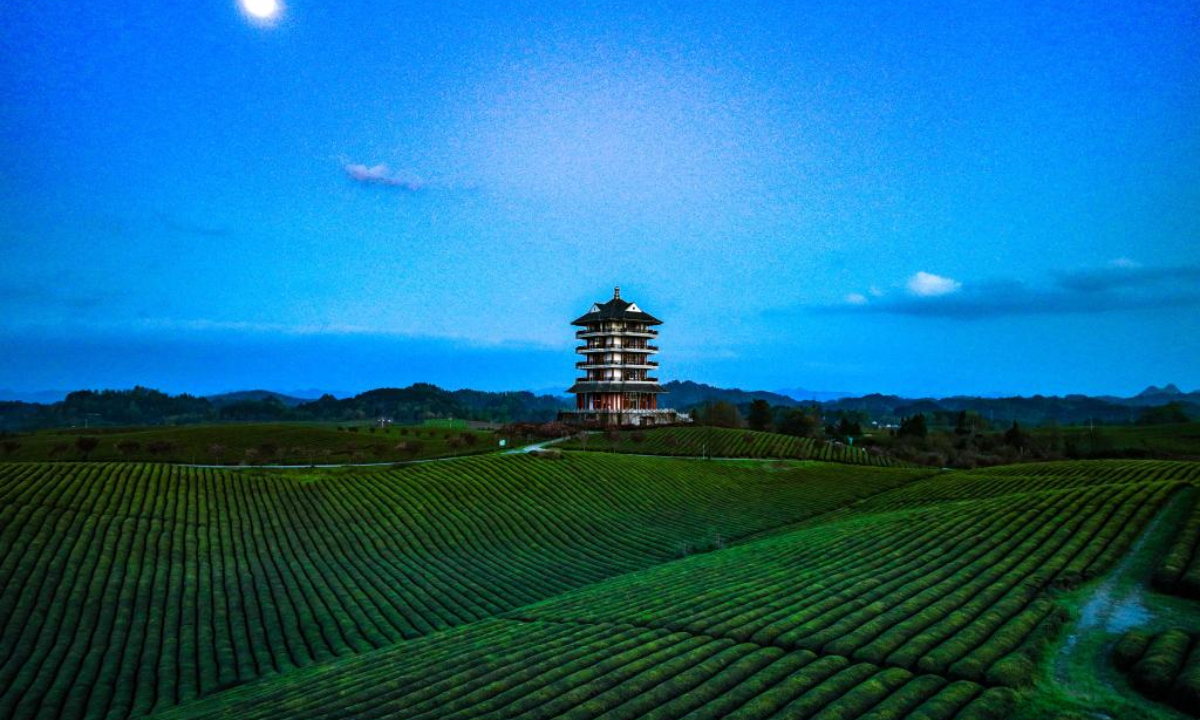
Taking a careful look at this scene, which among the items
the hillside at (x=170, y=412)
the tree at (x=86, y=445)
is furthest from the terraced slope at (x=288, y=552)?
the hillside at (x=170, y=412)

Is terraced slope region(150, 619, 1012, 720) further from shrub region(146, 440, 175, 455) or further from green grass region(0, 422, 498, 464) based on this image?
shrub region(146, 440, 175, 455)

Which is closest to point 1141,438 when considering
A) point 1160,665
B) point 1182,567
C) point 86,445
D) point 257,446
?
point 1182,567

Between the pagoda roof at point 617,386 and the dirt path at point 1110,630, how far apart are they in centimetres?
7773

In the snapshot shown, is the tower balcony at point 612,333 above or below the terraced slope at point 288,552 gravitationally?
above

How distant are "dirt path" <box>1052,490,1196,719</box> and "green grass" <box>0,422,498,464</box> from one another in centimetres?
5482

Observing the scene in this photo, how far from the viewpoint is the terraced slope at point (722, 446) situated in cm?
6969

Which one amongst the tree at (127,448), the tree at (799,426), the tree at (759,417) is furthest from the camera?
the tree at (759,417)

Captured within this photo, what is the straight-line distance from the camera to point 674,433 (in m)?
79.4

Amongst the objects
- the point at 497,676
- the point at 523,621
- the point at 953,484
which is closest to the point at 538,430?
the point at 953,484

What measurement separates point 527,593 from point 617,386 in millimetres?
70442

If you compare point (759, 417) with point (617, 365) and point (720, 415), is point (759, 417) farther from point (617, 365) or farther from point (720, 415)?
point (617, 365)

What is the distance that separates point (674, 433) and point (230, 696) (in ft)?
206

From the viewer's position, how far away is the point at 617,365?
10156 cm

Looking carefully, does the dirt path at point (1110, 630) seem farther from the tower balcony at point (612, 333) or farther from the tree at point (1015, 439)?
the tower balcony at point (612, 333)
